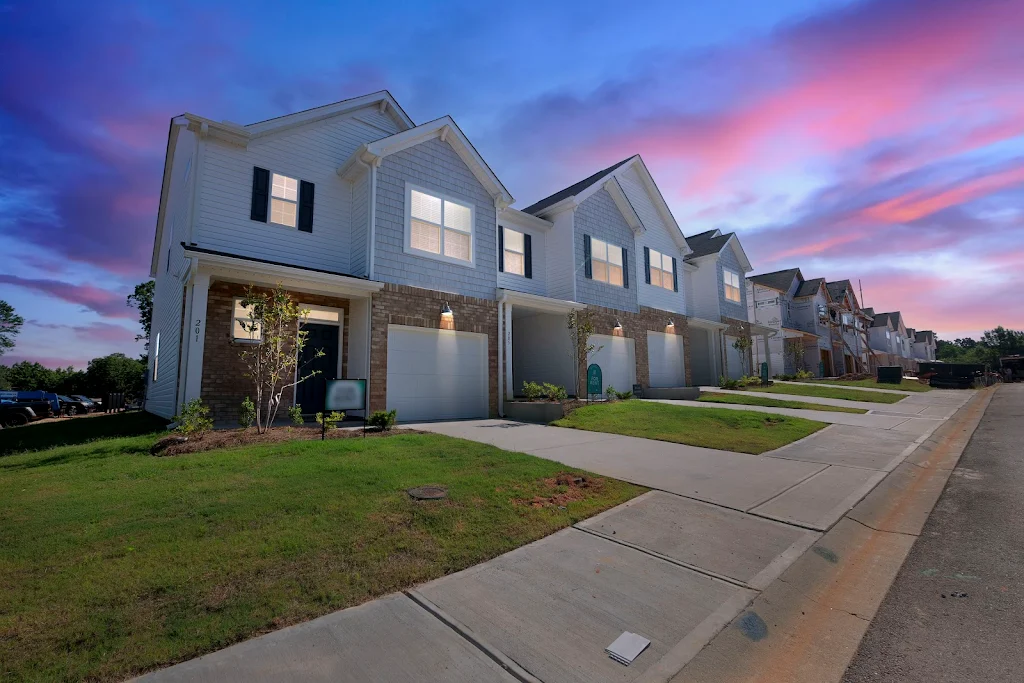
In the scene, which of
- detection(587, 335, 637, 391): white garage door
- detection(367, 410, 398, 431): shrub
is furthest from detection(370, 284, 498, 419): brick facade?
detection(587, 335, 637, 391): white garage door

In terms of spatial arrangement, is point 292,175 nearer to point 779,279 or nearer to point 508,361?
point 508,361

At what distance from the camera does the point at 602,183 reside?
19141 millimetres

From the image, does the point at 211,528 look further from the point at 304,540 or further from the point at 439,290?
the point at 439,290

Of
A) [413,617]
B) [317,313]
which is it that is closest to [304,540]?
[413,617]

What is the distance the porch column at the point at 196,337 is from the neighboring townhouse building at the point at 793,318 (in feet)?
116

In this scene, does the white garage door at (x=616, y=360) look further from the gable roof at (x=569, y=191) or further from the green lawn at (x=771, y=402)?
the gable roof at (x=569, y=191)

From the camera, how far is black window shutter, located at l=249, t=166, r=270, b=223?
39.6 ft

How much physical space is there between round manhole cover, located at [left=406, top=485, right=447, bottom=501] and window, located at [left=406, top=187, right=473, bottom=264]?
29.4 feet

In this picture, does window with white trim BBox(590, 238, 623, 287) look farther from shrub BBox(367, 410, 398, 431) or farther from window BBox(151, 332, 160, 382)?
window BBox(151, 332, 160, 382)

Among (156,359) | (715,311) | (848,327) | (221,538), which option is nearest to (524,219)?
A: (715,311)

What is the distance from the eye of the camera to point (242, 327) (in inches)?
408

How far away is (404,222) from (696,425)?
934cm

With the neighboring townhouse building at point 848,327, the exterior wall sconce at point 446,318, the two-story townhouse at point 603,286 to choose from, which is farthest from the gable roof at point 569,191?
the neighboring townhouse building at point 848,327

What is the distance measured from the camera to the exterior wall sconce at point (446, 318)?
13.5 metres
